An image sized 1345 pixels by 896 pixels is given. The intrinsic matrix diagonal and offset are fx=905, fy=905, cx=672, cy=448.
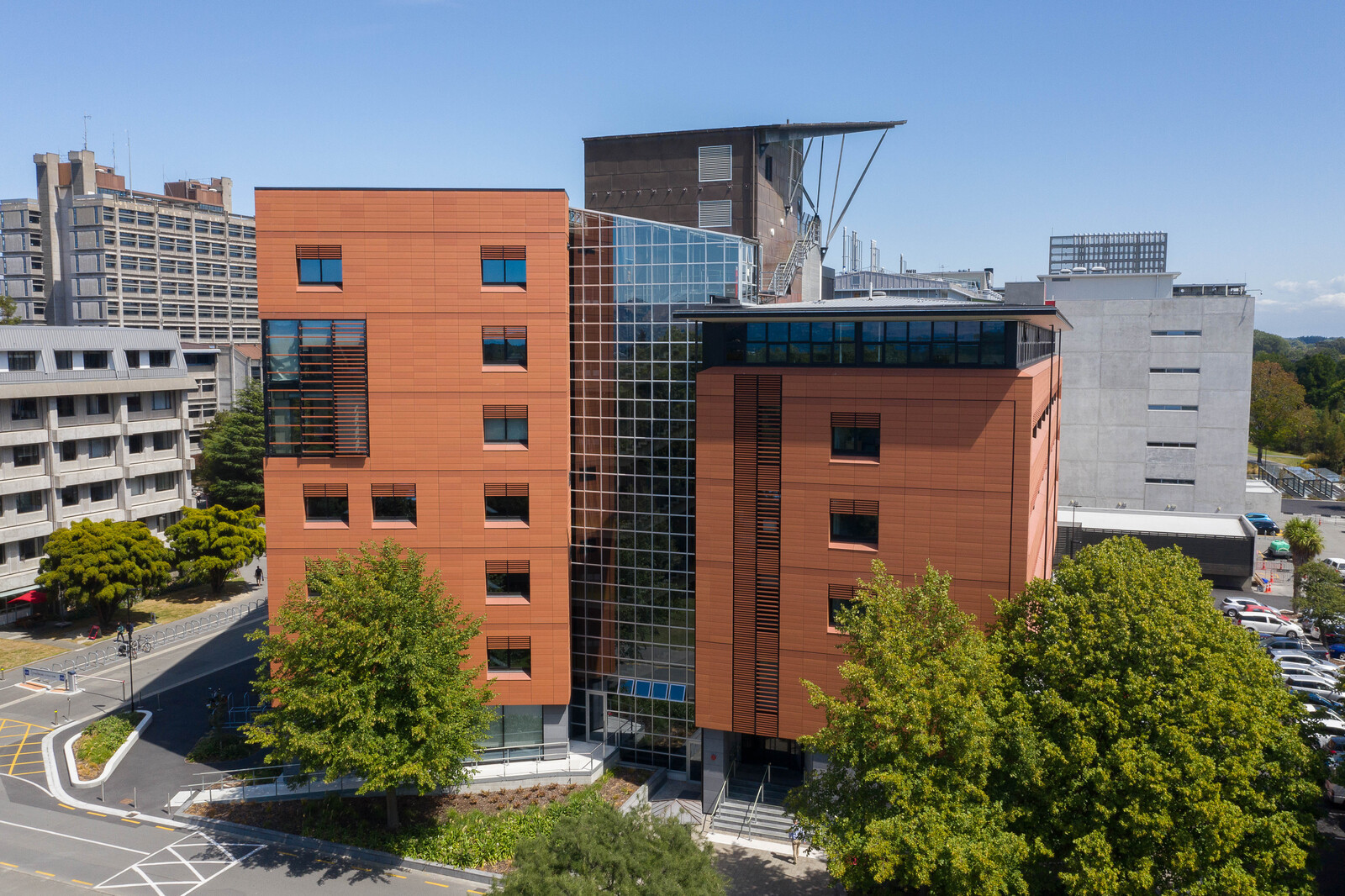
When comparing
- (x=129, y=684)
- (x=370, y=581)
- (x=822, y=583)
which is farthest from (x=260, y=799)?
(x=822, y=583)

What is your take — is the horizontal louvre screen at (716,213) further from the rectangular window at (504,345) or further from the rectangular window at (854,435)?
the rectangular window at (854,435)

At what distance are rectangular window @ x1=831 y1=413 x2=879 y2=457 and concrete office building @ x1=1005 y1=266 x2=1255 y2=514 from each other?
5210 cm

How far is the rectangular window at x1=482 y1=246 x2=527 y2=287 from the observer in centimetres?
4109

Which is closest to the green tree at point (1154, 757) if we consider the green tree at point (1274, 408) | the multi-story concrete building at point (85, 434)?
the multi-story concrete building at point (85, 434)

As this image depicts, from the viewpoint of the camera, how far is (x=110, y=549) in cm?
6300

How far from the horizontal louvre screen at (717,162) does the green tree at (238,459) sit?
51905 mm

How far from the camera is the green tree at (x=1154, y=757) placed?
26438 millimetres

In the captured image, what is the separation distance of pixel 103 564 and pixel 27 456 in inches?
538

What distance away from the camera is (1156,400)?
84.8m

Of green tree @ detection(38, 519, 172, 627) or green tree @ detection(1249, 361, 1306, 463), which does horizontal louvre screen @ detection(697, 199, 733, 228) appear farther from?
green tree @ detection(1249, 361, 1306, 463)

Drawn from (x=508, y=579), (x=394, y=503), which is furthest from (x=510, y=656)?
(x=394, y=503)

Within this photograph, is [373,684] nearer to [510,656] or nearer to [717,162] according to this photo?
[510,656]

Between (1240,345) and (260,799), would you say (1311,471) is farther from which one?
(260,799)

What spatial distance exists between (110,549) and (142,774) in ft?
84.0
